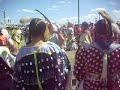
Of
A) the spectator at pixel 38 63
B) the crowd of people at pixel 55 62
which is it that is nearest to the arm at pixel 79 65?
the crowd of people at pixel 55 62

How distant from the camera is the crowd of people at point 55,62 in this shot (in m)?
4.20

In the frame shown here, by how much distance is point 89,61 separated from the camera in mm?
→ 4691

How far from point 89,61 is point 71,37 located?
1567 cm

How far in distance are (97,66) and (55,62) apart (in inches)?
26.0

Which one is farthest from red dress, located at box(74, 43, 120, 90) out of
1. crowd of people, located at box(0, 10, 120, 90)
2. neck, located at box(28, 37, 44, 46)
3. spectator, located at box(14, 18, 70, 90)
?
neck, located at box(28, 37, 44, 46)

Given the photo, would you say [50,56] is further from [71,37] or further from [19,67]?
[71,37]

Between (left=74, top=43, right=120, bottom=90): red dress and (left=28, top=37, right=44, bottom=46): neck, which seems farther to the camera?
(left=74, top=43, right=120, bottom=90): red dress

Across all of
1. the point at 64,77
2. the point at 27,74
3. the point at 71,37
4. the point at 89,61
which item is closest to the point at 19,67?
the point at 27,74

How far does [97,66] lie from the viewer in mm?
4656

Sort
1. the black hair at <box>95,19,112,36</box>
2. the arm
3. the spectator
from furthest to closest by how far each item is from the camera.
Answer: the arm
the black hair at <box>95,19,112,36</box>
the spectator

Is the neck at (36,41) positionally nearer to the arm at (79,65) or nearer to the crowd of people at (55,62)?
the crowd of people at (55,62)

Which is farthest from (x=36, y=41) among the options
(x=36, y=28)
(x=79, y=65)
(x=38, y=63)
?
(x=79, y=65)

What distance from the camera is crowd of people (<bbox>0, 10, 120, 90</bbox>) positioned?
420 cm

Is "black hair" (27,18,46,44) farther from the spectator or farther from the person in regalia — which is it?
the person in regalia
